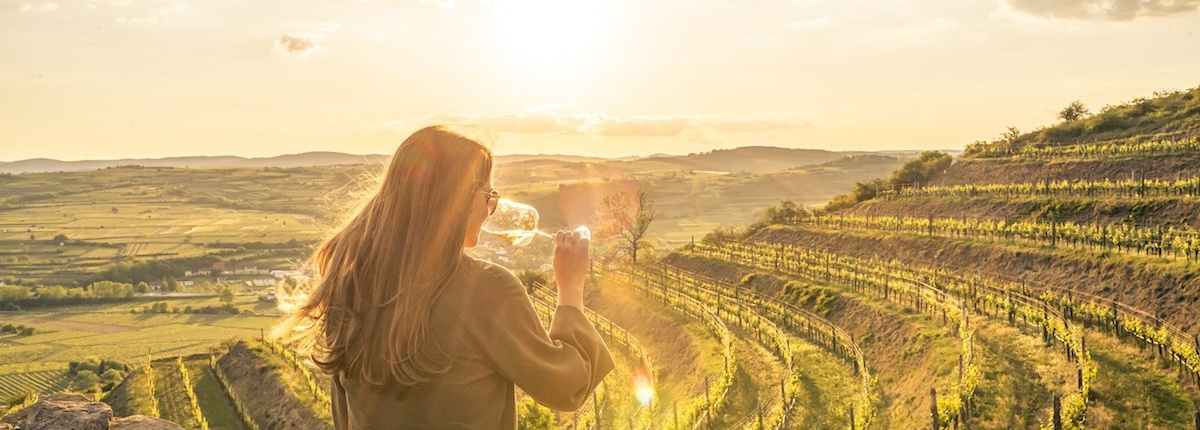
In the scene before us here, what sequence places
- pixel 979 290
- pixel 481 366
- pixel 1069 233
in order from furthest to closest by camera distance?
pixel 1069 233, pixel 979 290, pixel 481 366

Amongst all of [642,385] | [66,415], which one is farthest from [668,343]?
[66,415]

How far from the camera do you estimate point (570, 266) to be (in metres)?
2.86

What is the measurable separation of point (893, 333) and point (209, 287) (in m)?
117

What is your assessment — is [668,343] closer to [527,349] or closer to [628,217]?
[628,217]

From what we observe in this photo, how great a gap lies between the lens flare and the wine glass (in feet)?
68.8

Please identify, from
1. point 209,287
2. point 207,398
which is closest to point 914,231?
point 207,398

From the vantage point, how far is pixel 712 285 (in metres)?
39.5

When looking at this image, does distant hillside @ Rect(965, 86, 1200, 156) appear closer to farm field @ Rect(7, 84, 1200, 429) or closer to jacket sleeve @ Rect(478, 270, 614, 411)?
farm field @ Rect(7, 84, 1200, 429)

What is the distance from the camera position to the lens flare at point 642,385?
24.6 m

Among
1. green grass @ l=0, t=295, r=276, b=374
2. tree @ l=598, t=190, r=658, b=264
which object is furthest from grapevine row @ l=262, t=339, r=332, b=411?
green grass @ l=0, t=295, r=276, b=374

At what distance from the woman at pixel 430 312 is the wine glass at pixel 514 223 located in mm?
385

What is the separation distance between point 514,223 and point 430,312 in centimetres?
77

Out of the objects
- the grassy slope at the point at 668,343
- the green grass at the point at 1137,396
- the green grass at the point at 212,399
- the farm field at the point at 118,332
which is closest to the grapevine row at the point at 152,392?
the green grass at the point at 212,399

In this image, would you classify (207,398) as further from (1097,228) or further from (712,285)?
(1097,228)
